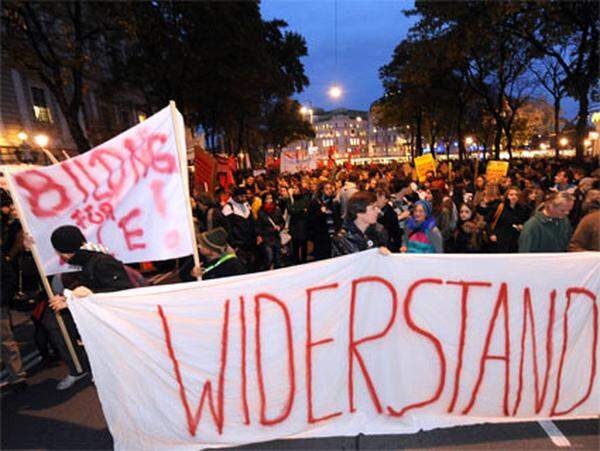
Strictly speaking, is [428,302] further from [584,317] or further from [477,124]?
[477,124]

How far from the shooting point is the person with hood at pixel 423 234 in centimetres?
414

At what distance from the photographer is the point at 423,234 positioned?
167 inches

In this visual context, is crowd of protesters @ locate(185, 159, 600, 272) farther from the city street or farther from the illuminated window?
the illuminated window

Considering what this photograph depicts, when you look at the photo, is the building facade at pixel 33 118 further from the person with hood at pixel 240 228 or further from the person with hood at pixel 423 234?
the person with hood at pixel 423 234

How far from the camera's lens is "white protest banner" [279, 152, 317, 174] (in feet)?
44.9

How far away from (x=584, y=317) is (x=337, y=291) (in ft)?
5.95

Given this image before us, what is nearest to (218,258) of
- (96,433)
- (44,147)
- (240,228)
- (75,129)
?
(96,433)

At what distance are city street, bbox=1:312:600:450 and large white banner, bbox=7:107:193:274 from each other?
1.33 meters

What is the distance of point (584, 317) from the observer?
8.84 feet

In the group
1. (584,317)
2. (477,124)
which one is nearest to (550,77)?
(477,124)

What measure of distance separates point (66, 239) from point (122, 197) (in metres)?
0.54

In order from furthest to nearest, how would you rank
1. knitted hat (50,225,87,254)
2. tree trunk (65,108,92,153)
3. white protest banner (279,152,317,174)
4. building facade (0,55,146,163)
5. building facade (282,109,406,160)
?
building facade (282,109,406,160) → building facade (0,55,146,163) → white protest banner (279,152,317,174) → tree trunk (65,108,92,153) → knitted hat (50,225,87,254)

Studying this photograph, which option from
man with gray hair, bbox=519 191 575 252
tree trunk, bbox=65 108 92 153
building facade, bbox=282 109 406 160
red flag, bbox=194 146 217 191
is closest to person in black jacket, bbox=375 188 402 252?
man with gray hair, bbox=519 191 575 252

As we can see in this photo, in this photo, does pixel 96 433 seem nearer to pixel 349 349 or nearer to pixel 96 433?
pixel 96 433
